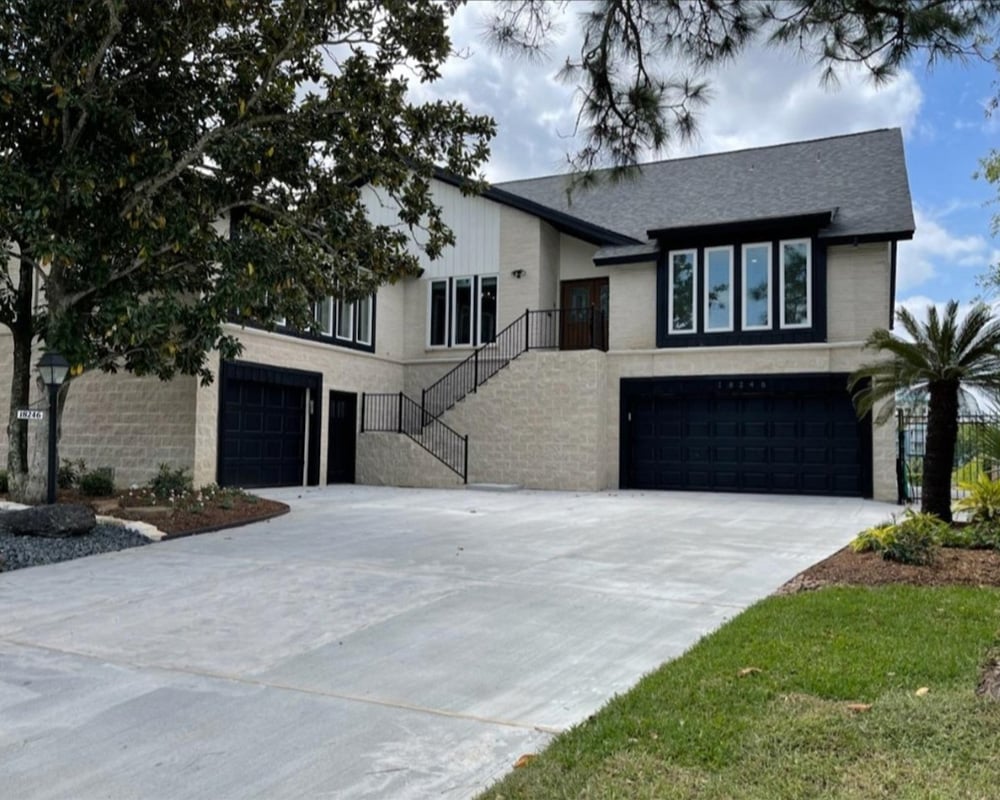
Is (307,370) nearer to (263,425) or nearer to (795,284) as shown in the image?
(263,425)

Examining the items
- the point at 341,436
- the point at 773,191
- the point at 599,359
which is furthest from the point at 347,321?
the point at 773,191

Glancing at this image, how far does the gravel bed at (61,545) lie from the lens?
824 centimetres

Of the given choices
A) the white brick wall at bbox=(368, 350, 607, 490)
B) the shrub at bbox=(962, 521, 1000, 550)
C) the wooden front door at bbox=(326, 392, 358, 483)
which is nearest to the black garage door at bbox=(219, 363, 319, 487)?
the wooden front door at bbox=(326, 392, 358, 483)

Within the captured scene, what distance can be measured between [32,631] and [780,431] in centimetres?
1548

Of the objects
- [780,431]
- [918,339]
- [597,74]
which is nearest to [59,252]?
[597,74]

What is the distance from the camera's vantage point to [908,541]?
7.69 meters

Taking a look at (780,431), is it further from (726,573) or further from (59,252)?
(59,252)

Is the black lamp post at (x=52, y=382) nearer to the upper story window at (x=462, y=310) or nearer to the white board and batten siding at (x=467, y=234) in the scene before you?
the white board and batten siding at (x=467, y=234)

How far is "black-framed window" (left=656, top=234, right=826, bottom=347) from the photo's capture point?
17.3 m

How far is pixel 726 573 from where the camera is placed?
7.81 metres

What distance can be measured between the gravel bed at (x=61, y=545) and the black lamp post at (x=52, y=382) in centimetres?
96

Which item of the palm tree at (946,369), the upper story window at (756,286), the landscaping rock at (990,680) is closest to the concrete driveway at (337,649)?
the palm tree at (946,369)

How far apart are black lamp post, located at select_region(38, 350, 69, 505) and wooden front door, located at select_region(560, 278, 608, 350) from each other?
1240 cm

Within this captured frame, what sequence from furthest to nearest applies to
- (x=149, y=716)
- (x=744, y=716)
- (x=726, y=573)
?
1. (x=726, y=573)
2. (x=149, y=716)
3. (x=744, y=716)
